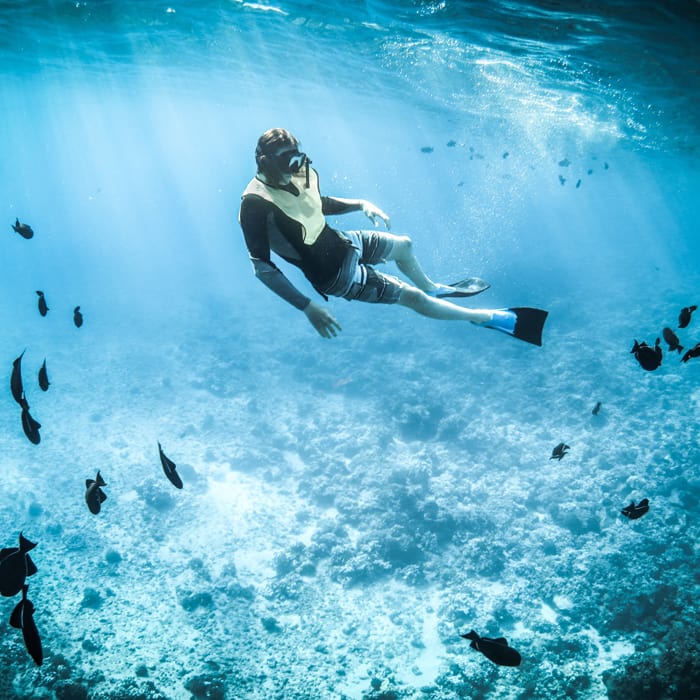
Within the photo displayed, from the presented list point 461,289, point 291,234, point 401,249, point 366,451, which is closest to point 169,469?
point 291,234

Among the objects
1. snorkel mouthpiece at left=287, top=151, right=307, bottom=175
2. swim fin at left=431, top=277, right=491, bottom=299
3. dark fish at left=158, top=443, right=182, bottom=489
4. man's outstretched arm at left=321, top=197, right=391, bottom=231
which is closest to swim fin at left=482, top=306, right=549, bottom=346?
swim fin at left=431, top=277, right=491, bottom=299

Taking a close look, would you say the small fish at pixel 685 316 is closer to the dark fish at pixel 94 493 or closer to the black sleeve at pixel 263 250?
the black sleeve at pixel 263 250

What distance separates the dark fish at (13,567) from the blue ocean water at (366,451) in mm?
5968

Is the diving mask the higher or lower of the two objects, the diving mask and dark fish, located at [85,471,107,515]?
the higher

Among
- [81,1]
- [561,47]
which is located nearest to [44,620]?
[81,1]

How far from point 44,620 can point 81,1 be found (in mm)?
17263

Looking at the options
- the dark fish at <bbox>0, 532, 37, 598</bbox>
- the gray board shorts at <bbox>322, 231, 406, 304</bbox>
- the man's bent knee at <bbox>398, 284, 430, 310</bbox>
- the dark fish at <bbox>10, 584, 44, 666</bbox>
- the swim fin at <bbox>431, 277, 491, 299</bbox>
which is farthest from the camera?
the swim fin at <bbox>431, 277, 491, 299</bbox>

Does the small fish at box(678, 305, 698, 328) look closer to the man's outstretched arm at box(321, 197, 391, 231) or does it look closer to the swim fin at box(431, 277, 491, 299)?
the swim fin at box(431, 277, 491, 299)

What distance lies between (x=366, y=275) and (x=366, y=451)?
9.94 m

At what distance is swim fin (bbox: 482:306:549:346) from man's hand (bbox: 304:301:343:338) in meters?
2.34

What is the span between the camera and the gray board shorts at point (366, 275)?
4.39 metres

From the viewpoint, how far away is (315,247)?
165 inches

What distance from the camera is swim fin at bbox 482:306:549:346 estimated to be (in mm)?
5176

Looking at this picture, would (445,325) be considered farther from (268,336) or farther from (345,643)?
(345,643)
